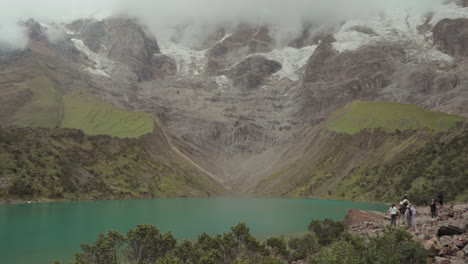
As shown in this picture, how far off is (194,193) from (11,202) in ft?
238

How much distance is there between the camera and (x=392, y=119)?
17688 cm

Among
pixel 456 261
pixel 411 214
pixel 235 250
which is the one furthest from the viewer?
pixel 411 214

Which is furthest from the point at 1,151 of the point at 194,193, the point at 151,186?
the point at 194,193

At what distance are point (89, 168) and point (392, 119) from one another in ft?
404

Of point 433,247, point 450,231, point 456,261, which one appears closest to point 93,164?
point 450,231

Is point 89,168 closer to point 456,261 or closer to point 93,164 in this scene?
point 93,164

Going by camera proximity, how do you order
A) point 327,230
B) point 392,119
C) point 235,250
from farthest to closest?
point 392,119 → point 327,230 → point 235,250

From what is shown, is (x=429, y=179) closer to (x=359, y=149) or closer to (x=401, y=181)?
(x=401, y=181)

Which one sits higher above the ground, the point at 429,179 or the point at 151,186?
the point at 429,179

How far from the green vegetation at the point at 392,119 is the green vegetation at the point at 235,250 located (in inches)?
5581

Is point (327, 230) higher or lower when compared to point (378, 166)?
higher

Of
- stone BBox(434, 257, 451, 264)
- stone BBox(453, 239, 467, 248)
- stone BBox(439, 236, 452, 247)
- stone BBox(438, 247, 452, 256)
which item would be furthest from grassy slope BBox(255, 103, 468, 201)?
stone BBox(434, 257, 451, 264)

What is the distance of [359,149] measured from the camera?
17012 centimetres

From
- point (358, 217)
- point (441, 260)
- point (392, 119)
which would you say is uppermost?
point (392, 119)
